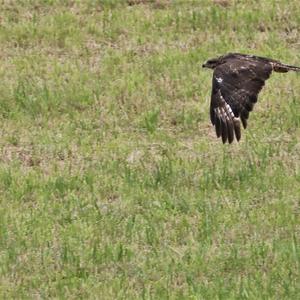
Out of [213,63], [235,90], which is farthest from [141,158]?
[235,90]

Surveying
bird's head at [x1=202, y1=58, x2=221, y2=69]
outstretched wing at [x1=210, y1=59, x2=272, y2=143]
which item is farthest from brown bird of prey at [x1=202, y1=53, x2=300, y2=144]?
bird's head at [x1=202, y1=58, x2=221, y2=69]

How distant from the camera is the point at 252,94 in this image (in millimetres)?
13000

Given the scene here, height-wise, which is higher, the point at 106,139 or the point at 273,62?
the point at 273,62

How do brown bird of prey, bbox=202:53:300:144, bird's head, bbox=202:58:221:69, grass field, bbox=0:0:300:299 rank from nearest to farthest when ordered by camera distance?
grass field, bbox=0:0:300:299, brown bird of prey, bbox=202:53:300:144, bird's head, bbox=202:58:221:69

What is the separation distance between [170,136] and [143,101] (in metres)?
0.98

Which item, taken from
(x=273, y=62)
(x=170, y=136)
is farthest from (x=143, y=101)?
(x=273, y=62)

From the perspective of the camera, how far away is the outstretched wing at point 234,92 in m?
12.6

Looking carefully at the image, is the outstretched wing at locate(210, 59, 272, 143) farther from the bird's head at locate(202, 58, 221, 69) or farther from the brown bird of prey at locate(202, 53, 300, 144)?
the bird's head at locate(202, 58, 221, 69)

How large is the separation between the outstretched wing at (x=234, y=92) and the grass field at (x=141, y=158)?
0.71 m

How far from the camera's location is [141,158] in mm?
14055

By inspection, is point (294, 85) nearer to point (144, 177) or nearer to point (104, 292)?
point (144, 177)

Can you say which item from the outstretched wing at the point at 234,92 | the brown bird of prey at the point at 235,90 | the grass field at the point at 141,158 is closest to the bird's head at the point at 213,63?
the brown bird of prey at the point at 235,90

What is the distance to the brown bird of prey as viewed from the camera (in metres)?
12.6

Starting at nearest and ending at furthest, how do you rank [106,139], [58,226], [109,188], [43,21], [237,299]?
[237,299] → [58,226] → [109,188] → [106,139] → [43,21]
